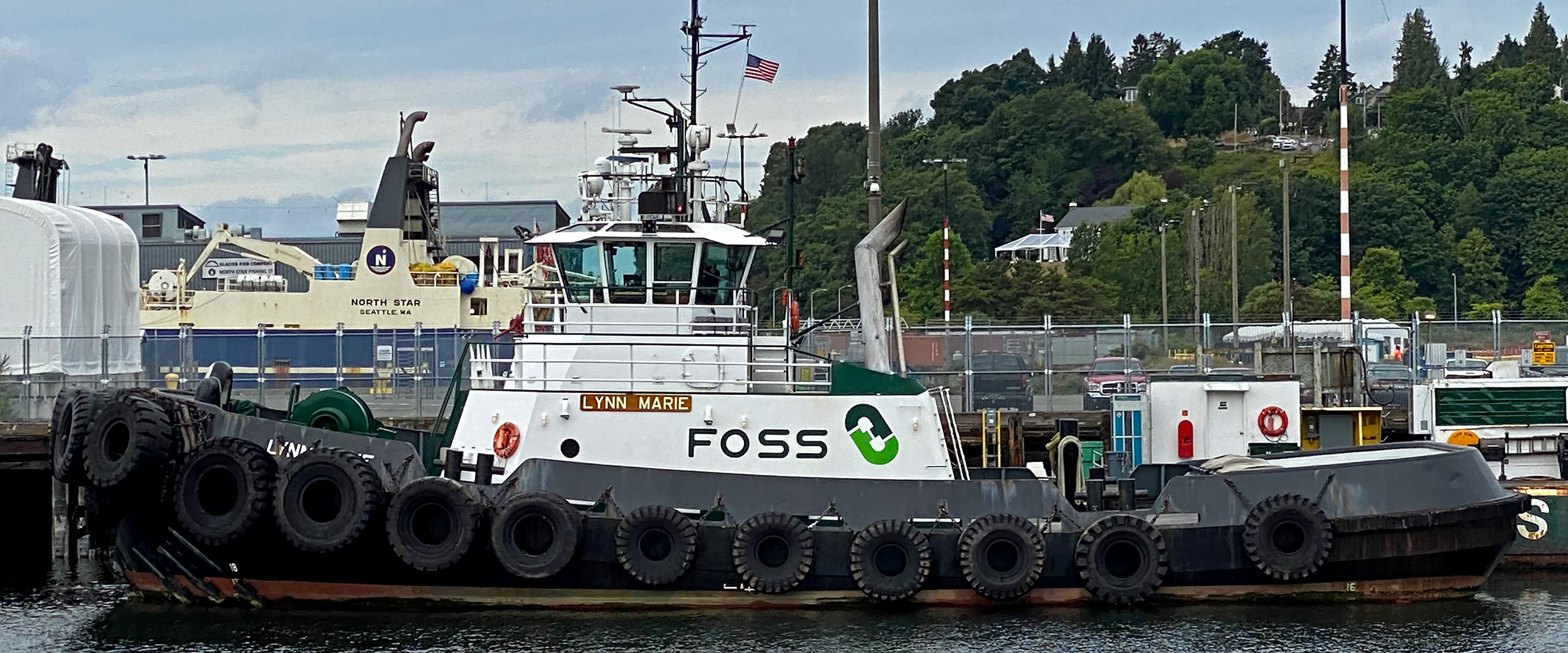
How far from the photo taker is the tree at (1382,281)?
57.0m

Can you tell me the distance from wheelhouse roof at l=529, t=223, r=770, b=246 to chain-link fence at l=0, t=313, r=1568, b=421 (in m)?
2.39

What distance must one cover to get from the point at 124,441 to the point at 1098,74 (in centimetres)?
11115

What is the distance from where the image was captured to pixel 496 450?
51.1 feet

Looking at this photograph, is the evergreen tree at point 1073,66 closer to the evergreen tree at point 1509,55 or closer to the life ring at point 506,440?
the evergreen tree at point 1509,55

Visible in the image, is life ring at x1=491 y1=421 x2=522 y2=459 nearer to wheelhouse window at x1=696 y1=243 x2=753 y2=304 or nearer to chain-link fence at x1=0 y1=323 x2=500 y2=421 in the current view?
wheelhouse window at x1=696 y1=243 x2=753 y2=304

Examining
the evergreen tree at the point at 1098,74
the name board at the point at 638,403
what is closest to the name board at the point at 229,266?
the name board at the point at 638,403

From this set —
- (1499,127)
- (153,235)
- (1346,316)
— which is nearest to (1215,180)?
(1499,127)

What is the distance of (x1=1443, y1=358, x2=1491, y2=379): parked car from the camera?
21258 millimetres

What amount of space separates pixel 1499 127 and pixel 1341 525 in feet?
247

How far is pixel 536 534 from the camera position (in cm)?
1482

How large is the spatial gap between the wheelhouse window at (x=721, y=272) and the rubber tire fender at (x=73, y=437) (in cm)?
550

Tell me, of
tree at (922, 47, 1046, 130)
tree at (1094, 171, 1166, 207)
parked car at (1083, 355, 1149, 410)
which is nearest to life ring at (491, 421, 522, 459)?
parked car at (1083, 355, 1149, 410)

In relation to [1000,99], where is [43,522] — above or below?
below

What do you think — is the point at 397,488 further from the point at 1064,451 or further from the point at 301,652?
the point at 1064,451
